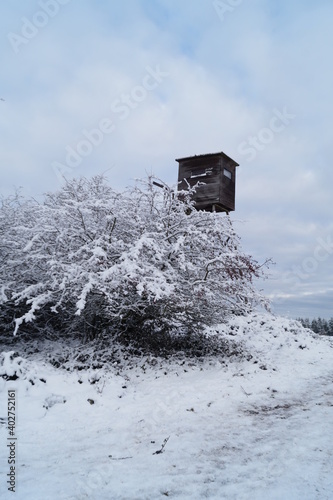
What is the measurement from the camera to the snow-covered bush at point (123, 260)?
7930 mm

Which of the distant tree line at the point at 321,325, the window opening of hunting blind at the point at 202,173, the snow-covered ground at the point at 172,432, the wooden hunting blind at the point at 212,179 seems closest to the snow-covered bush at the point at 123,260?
the snow-covered ground at the point at 172,432

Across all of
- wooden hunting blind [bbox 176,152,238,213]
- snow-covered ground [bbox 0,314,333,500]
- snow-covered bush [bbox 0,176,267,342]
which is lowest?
snow-covered ground [bbox 0,314,333,500]

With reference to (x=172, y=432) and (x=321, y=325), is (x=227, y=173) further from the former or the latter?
(x=321, y=325)

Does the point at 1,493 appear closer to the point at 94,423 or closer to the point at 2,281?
the point at 94,423

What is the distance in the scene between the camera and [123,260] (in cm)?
814

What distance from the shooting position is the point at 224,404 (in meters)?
6.48

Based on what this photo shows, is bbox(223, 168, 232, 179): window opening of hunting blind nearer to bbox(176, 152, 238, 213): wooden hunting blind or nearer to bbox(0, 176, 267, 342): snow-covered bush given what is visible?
bbox(176, 152, 238, 213): wooden hunting blind

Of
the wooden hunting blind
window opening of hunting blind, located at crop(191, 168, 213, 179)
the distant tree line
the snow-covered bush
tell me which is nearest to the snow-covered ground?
the snow-covered bush

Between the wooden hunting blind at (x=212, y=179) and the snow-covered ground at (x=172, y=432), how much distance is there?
384 inches

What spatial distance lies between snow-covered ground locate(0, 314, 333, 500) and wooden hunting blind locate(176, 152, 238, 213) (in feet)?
32.0

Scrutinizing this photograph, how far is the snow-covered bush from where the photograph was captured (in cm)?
793

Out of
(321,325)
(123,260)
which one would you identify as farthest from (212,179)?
(321,325)

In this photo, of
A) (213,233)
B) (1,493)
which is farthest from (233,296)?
(1,493)

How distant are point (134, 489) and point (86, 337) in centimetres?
638
